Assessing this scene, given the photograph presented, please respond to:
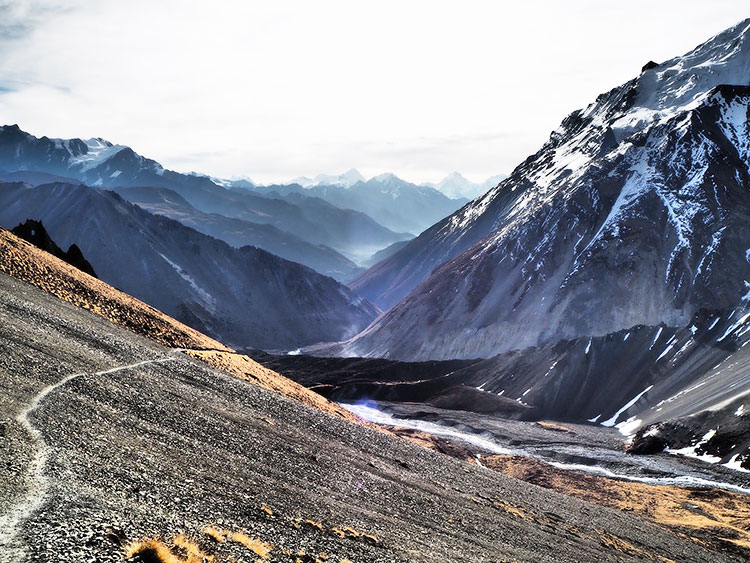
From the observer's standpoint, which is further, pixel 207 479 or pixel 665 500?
pixel 665 500

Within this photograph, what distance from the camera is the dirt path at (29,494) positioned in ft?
38.9

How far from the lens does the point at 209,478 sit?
20.2 metres

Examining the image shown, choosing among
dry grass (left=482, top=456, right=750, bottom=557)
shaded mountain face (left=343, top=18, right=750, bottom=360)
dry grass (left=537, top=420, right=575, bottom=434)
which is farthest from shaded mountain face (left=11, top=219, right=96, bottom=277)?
shaded mountain face (left=343, top=18, right=750, bottom=360)

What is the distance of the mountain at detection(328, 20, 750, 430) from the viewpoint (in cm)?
12012

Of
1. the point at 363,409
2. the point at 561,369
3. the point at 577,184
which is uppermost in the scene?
the point at 577,184

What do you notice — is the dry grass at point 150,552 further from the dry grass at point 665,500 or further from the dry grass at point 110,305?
the dry grass at point 665,500

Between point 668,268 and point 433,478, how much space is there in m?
139

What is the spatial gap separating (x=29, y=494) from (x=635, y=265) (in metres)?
163

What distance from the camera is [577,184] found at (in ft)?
621

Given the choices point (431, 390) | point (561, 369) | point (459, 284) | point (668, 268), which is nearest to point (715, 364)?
point (561, 369)

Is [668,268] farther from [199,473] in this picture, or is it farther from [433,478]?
[199,473]

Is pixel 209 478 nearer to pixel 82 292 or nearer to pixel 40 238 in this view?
pixel 82 292

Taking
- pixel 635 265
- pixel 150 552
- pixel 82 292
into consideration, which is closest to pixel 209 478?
pixel 150 552

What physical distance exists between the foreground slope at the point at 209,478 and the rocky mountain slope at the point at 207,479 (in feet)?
0.31
